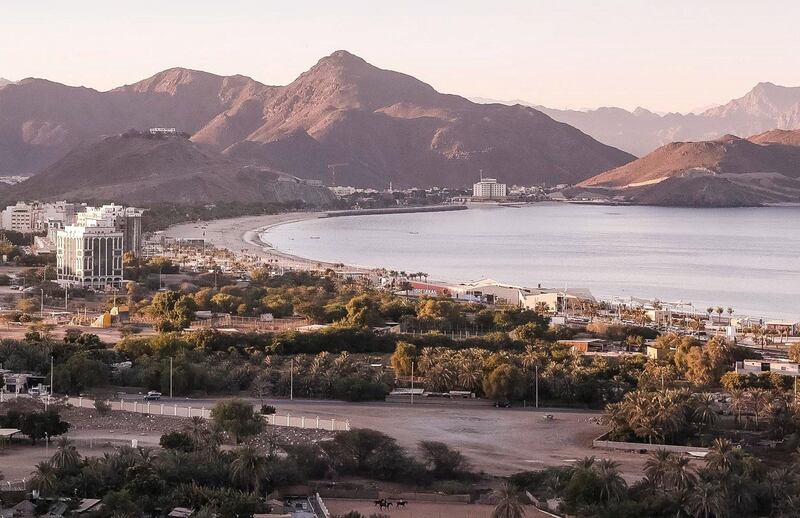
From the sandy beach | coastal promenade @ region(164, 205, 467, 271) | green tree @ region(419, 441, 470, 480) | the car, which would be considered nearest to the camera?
green tree @ region(419, 441, 470, 480)

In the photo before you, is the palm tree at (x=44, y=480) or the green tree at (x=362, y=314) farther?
the green tree at (x=362, y=314)

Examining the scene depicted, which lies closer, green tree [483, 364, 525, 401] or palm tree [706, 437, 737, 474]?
palm tree [706, 437, 737, 474]

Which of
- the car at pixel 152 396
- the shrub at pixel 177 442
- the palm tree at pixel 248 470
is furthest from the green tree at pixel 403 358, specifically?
the palm tree at pixel 248 470

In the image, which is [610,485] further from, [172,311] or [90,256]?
[90,256]

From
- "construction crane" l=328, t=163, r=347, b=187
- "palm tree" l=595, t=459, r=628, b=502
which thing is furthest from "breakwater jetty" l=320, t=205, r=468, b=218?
"palm tree" l=595, t=459, r=628, b=502

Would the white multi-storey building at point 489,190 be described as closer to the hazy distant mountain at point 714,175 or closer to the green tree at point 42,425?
the hazy distant mountain at point 714,175

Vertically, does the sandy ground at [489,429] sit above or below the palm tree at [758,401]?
below

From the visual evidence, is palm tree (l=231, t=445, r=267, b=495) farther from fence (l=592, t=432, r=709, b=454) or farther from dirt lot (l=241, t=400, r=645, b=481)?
fence (l=592, t=432, r=709, b=454)
